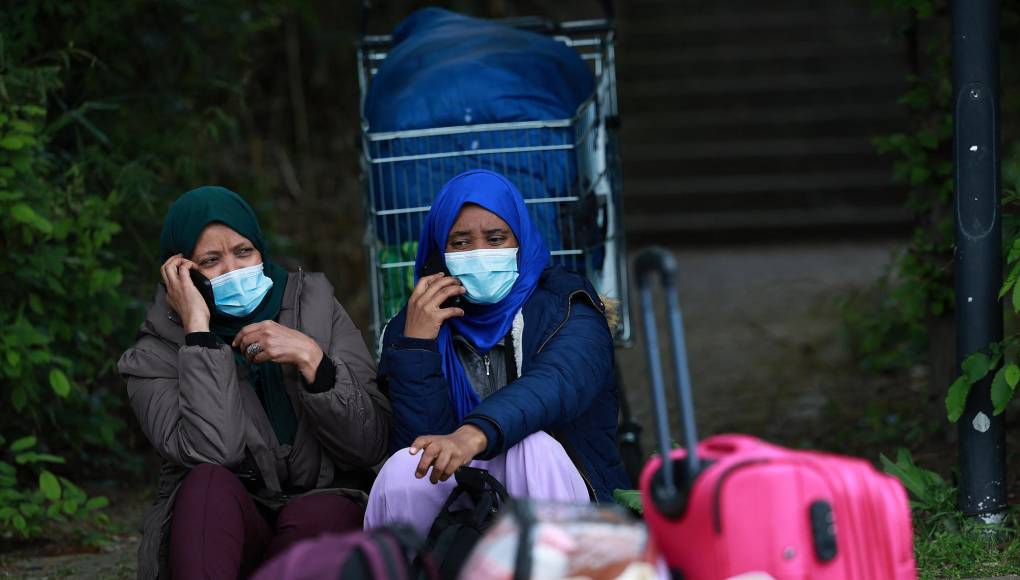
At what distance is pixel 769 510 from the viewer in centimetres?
226

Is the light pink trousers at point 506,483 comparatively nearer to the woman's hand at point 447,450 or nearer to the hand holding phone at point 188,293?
the woman's hand at point 447,450

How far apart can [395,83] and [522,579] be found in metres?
2.55

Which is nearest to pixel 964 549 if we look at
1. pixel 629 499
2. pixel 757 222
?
pixel 629 499

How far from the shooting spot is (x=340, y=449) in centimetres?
322

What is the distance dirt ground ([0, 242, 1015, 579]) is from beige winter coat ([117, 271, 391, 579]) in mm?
947

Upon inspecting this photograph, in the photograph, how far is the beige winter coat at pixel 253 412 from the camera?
313 cm

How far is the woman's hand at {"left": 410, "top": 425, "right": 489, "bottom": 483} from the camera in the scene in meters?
2.84

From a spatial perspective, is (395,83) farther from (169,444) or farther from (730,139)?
(730,139)

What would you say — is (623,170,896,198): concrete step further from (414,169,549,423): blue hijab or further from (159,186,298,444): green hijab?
(159,186,298,444): green hijab

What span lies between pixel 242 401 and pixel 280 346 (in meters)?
0.23

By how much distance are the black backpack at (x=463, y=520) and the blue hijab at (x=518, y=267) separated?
A: 0.36 meters

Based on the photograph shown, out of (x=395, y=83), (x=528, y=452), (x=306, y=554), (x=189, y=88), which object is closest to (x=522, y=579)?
(x=306, y=554)

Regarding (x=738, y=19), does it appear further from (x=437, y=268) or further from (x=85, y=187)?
(x=437, y=268)

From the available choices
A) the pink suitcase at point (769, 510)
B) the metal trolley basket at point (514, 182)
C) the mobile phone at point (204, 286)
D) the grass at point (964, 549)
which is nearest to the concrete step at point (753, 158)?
the metal trolley basket at point (514, 182)
